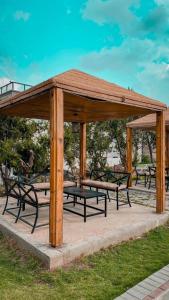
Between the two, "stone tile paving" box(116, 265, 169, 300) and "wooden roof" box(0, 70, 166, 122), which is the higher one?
"wooden roof" box(0, 70, 166, 122)

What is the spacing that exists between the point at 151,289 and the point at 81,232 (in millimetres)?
1630

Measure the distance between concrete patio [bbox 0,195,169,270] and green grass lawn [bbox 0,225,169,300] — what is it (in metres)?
0.12

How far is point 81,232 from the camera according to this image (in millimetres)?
4246

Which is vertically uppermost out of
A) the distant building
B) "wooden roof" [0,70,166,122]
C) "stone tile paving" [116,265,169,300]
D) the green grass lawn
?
the distant building

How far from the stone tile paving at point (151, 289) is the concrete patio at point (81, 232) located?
100cm

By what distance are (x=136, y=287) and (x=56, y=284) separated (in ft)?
2.97

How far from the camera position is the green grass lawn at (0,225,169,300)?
2807 mm

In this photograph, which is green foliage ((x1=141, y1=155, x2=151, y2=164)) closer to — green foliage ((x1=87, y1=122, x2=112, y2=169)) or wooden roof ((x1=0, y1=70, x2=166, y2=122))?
green foliage ((x1=87, y1=122, x2=112, y2=169))

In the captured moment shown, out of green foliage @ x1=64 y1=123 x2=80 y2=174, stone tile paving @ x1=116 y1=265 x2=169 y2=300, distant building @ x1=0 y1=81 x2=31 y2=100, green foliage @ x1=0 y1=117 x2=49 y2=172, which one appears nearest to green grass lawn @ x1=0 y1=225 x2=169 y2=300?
stone tile paving @ x1=116 y1=265 x2=169 y2=300

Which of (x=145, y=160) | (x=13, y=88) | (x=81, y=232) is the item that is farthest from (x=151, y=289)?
(x=145, y=160)

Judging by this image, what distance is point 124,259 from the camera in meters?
3.64

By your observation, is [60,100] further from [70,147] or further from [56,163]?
[70,147]

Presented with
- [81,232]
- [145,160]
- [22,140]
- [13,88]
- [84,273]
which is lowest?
[84,273]

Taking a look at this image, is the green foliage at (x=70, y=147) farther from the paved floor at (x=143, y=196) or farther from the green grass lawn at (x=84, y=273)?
the green grass lawn at (x=84, y=273)
